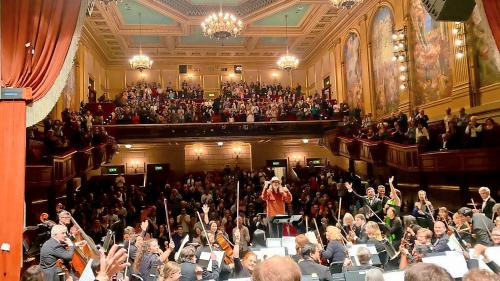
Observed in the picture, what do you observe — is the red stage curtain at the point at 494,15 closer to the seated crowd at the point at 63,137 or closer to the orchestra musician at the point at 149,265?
the orchestra musician at the point at 149,265

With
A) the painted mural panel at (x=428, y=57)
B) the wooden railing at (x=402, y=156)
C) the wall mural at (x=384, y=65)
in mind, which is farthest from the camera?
the wall mural at (x=384, y=65)

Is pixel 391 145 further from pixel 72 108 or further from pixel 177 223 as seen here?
pixel 72 108

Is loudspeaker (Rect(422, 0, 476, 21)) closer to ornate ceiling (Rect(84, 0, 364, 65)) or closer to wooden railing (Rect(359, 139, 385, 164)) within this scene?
wooden railing (Rect(359, 139, 385, 164))

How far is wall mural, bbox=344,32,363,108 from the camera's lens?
60.2 ft

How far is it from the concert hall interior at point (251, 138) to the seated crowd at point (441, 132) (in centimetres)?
6

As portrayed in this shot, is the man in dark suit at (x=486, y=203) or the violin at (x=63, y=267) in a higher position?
the man in dark suit at (x=486, y=203)

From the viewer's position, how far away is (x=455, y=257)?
4.65 m

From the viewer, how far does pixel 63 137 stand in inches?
445

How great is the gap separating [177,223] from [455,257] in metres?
8.64

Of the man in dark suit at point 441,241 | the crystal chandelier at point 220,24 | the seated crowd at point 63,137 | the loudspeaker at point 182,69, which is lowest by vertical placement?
the man in dark suit at point 441,241

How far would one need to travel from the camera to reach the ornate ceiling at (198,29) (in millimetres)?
17922

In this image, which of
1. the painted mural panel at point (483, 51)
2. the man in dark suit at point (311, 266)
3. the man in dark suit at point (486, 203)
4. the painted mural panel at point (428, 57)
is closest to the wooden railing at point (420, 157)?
the man in dark suit at point (486, 203)

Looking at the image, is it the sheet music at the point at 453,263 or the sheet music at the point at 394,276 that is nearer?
the sheet music at the point at 394,276

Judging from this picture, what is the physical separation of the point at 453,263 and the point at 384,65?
12.4 m
